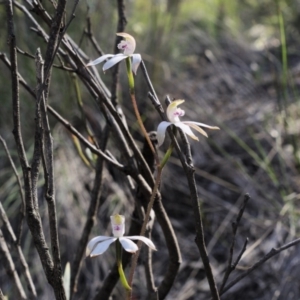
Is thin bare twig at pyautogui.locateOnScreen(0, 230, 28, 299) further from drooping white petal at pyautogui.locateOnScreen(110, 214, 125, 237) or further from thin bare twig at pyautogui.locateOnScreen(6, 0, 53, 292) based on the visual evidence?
drooping white petal at pyautogui.locateOnScreen(110, 214, 125, 237)

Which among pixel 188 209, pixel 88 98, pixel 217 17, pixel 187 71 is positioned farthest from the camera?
pixel 217 17

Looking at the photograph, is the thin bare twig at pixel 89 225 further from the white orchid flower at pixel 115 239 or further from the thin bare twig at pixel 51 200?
the white orchid flower at pixel 115 239

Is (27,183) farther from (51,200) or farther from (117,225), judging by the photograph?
(117,225)

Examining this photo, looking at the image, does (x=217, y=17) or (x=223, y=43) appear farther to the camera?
(x=217, y=17)

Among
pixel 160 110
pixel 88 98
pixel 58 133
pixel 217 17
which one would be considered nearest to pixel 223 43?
pixel 217 17

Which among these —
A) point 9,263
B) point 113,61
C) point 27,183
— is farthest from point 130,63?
point 9,263

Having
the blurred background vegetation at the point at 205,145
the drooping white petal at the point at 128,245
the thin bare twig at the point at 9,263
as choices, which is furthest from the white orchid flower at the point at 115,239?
the blurred background vegetation at the point at 205,145

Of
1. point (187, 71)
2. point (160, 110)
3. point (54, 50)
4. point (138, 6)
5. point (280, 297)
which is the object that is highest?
point (138, 6)

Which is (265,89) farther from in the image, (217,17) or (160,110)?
(160,110)

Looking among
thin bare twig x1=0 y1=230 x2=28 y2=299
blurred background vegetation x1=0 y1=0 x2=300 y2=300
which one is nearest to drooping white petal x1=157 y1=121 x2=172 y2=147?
thin bare twig x1=0 y1=230 x2=28 y2=299
